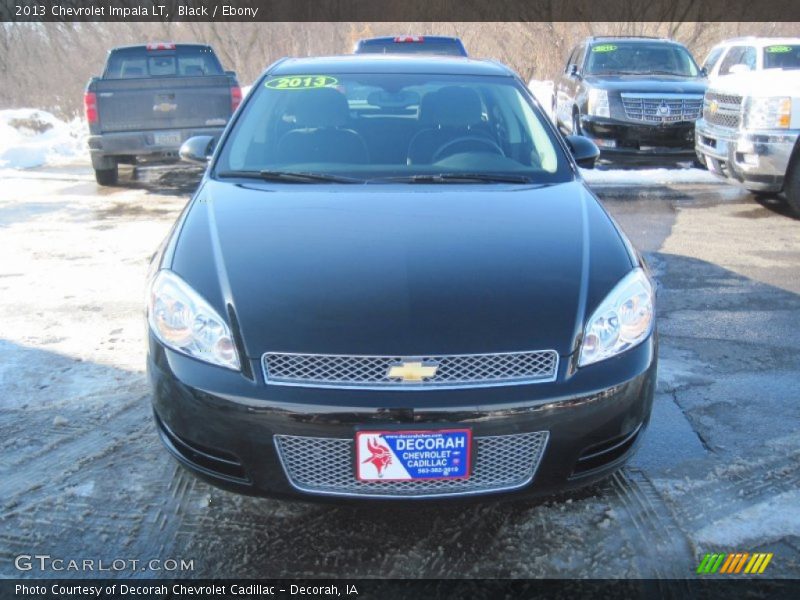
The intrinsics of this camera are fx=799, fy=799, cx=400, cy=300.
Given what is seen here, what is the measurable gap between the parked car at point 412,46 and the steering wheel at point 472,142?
28.2 ft

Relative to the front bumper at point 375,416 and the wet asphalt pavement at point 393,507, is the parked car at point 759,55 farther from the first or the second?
the front bumper at point 375,416

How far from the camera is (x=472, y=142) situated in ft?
13.3

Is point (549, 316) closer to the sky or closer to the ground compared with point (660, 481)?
closer to the sky

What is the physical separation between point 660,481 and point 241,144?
252cm

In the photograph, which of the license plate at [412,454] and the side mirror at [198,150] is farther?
the side mirror at [198,150]

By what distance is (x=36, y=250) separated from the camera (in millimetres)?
6953

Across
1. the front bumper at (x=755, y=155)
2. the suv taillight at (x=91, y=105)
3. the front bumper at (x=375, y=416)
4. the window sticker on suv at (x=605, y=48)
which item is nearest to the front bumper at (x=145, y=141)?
the suv taillight at (x=91, y=105)

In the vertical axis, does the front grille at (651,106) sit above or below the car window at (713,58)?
below

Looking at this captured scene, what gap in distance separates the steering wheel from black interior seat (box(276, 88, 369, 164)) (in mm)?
368

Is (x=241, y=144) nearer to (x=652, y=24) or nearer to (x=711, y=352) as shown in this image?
(x=711, y=352)

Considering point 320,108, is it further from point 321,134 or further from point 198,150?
point 198,150

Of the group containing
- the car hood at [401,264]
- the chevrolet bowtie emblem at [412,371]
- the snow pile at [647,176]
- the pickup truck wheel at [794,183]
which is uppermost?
the car hood at [401,264]

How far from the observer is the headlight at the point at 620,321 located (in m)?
2.64
